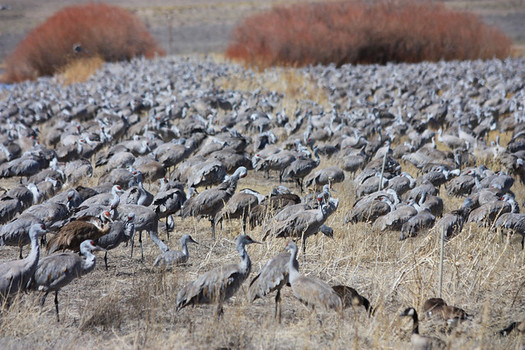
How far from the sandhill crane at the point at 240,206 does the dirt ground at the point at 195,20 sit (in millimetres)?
45269

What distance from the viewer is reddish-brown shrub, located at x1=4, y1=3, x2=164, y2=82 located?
127 feet

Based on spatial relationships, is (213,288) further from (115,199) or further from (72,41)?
(72,41)

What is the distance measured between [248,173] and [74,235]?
710 centimetres

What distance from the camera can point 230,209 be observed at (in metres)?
9.84

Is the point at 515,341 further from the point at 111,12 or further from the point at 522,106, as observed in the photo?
the point at 111,12

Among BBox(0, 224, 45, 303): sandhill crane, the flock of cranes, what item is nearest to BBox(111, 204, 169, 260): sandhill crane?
the flock of cranes

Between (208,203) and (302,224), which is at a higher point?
(302,224)

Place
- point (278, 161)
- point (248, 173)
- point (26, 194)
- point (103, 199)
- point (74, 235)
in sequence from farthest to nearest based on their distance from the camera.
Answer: point (248, 173) → point (278, 161) → point (26, 194) → point (103, 199) → point (74, 235)

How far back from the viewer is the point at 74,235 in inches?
304

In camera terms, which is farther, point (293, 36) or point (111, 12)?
point (111, 12)

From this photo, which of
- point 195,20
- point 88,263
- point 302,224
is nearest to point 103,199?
point 88,263

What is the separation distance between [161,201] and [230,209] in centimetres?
110

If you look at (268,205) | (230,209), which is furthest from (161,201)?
(268,205)

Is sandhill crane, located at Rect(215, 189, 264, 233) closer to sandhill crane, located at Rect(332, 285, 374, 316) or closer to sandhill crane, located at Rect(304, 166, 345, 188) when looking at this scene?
sandhill crane, located at Rect(304, 166, 345, 188)
